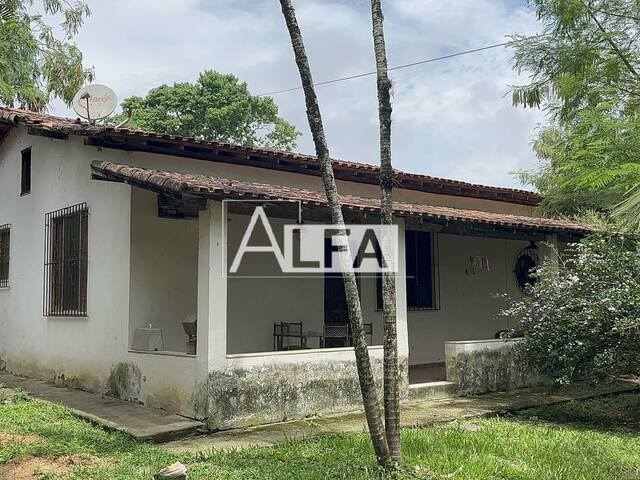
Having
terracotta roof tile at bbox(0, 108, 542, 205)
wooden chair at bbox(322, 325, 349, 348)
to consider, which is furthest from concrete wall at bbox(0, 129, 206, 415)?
wooden chair at bbox(322, 325, 349, 348)

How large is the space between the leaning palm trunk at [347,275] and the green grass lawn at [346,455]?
1.21 ft

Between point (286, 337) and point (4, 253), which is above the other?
point (4, 253)

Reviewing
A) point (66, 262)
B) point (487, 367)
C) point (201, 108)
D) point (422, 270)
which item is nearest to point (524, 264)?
point (422, 270)

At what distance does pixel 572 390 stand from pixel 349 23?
672 cm

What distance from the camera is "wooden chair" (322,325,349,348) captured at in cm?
971

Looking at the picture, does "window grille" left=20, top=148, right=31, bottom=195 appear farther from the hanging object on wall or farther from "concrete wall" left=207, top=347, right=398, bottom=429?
the hanging object on wall

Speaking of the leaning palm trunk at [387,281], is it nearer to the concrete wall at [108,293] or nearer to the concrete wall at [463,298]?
the concrete wall at [108,293]

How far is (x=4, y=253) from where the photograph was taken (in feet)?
40.8

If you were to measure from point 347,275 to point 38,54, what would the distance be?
10743 mm

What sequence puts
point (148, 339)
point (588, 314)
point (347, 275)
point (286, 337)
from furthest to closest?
point (286, 337)
point (148, 339)
point (588, 314)
point (347, 275)

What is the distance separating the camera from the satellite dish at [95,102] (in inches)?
364

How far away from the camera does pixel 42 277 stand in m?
10.6

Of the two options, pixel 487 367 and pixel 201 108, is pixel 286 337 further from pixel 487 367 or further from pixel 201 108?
pixel 201 108

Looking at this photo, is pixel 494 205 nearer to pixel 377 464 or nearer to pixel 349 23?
pixel 349 23
